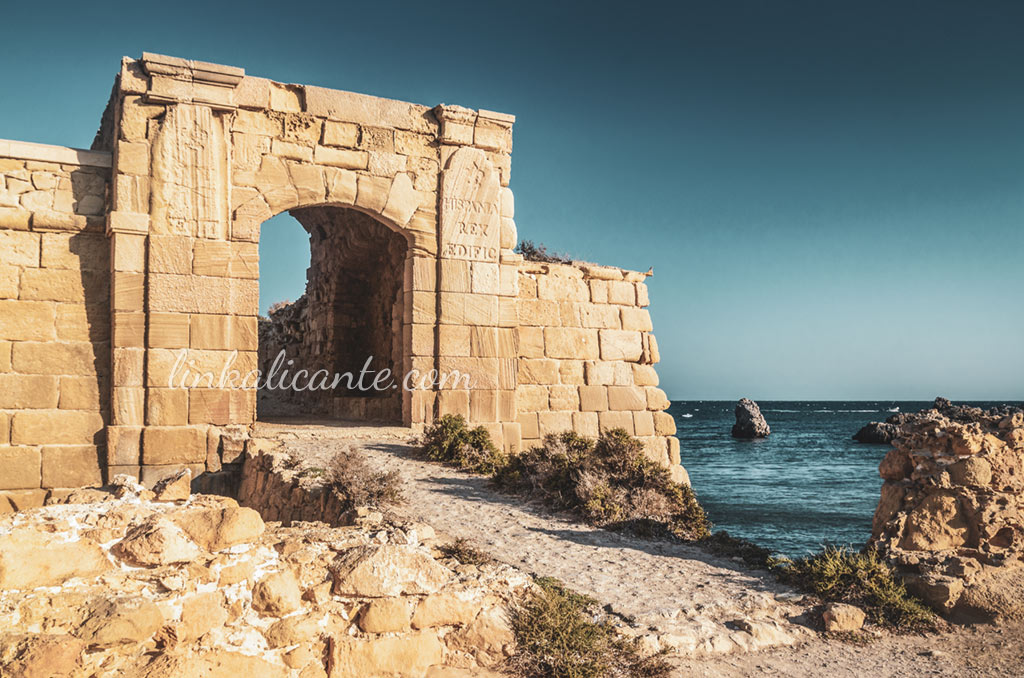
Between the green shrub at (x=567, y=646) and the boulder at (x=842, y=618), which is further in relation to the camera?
the boulder at (x=842, y=618)

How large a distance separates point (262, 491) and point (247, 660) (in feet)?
15.4

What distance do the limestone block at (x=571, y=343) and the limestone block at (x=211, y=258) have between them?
15.0 ft

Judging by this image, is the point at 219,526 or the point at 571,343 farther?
the point at 571,343

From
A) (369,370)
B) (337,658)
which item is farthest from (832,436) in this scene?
(337,658)

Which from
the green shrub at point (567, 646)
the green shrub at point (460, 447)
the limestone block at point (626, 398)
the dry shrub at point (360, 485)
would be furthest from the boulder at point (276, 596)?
the limestone block at point (626, 398)

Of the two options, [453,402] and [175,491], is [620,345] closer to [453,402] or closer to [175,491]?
[453,402]

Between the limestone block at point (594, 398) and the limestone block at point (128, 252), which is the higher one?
the limestone block at point (128, 252)

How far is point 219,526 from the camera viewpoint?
3.81 metres

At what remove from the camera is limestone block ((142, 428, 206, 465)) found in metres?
8.55

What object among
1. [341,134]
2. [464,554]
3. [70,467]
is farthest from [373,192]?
[464,554]

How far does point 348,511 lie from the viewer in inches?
235

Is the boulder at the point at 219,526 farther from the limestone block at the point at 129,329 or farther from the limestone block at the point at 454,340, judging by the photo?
the limestone block at the point at 454,340

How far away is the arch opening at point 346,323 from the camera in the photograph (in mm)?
13570

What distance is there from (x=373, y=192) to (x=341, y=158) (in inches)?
22.8
